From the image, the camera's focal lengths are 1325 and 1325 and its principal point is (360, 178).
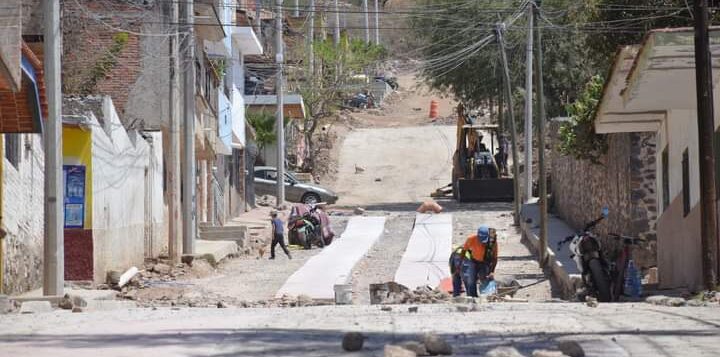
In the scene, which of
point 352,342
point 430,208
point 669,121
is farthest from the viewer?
point 430,208

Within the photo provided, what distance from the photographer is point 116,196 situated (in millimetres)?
26156

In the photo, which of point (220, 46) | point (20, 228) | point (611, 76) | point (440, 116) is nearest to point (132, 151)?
point (20, 228)

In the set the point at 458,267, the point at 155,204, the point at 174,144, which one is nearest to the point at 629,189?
the point at 458,267

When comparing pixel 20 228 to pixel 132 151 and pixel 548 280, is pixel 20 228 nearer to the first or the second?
pixel 132 151

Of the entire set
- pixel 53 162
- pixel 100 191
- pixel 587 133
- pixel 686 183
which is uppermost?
pixel 587 133

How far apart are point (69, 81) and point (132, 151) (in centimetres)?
516

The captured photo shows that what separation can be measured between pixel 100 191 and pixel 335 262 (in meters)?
8.29

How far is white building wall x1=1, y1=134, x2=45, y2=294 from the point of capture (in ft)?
66.5

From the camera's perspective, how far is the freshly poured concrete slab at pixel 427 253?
27547 millimetres

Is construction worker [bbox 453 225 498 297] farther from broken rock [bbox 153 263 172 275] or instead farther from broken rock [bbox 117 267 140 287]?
broken rock [bbox 153 263 172 275]

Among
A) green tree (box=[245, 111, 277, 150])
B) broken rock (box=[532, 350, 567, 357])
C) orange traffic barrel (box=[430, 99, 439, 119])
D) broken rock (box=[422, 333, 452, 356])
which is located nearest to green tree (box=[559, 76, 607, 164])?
broken rock (box=[422, 333, 452, 356])

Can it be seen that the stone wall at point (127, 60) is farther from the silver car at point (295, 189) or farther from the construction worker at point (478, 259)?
the silver car at point (295, 189)

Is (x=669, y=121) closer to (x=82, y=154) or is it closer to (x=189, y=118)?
(x=82, y=154)

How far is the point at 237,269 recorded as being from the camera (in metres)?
31.2
